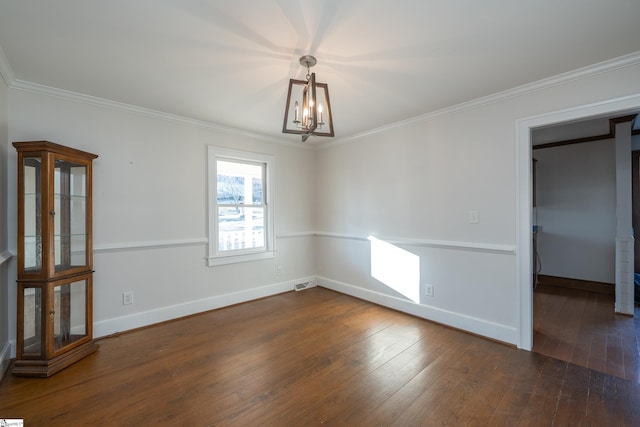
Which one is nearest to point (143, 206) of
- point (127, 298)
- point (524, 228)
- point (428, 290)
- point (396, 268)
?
point (127, 298)

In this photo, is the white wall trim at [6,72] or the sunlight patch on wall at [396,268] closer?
the white wall trim at [6,72]

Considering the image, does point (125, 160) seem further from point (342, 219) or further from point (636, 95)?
point (636, 95)

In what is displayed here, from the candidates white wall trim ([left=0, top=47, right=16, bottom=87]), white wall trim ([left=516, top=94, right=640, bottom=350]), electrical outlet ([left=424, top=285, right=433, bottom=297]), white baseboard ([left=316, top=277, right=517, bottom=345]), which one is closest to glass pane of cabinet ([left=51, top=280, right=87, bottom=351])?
white wall trim ([left=0, top=47, right=16, bottom=87])

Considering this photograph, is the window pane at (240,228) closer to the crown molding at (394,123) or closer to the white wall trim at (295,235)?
the white wall trim at (295,235)

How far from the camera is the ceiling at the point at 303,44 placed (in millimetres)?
1530

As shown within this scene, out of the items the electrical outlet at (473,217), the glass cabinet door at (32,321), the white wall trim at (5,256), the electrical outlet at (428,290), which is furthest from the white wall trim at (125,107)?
the electrical outlet at (428,290)

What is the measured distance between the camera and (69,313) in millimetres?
2445

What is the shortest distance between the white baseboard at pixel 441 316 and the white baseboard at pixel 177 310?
119cm

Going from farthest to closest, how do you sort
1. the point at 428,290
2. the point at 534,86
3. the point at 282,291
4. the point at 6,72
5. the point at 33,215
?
1. the point at 282,291
2. the point at 428,290
3. the point at 534,86
4. the point at 33,215
5. the point at 6,72

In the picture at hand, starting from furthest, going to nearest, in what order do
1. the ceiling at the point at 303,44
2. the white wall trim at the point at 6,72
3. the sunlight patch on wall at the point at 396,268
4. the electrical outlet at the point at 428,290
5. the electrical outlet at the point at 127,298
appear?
the sunlight patch on wall at the point at 396,268, the electrical outlet at the point at 428,290, the electrical outlet at the point at 127,298, the white wall trim at the point at 6,72, the ceiling at the point at 303,44

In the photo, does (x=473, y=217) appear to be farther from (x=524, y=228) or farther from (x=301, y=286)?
(x=301, y=286)

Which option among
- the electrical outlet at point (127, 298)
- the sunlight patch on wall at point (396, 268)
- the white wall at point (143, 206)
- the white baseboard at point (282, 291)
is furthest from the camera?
the sunlight patch on wall at point (396, 268)

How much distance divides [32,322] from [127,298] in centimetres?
75

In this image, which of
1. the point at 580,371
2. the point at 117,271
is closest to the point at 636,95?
the point at 580,371
